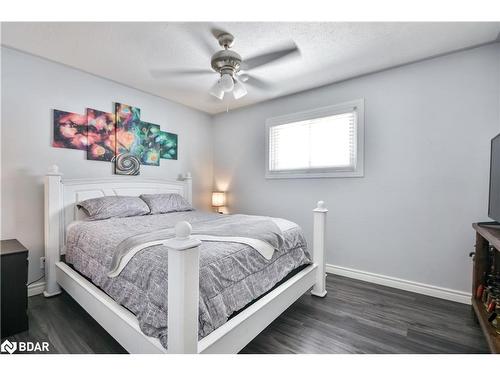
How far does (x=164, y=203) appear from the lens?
2852mm

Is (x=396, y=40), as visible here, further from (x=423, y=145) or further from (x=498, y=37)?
(x=423, y=145)

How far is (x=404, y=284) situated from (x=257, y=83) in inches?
110

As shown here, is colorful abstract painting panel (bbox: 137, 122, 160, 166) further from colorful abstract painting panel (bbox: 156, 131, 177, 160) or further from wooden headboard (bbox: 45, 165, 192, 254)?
wooden headboard (bbox: 45, 165, 192, 254)

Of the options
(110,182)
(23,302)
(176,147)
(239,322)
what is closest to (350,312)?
(239,322)

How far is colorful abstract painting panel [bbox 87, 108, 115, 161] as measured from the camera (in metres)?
2.67

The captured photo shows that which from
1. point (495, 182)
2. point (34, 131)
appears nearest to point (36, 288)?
point (34, 131)

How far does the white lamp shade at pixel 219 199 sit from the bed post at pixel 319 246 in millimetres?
2066

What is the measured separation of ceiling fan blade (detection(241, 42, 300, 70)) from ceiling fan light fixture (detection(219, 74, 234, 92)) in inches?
18.8

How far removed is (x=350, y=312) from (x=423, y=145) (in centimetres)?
177

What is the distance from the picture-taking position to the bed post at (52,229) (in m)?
2.18

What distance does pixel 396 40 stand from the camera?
6.60 feet

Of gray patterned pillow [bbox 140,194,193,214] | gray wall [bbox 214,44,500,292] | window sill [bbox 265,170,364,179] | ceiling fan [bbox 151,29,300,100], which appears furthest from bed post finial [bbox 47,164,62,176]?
gray wall [bbox 214,44,500,292]

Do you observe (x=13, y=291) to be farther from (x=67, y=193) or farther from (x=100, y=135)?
(x=100, y=135)

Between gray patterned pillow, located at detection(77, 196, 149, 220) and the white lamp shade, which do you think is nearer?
gray patterned pillow, located at detection(77, 196, 149, 220)
